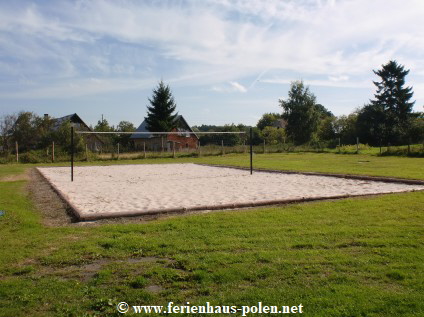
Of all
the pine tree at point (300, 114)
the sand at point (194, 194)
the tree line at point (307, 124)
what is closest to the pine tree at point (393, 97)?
the tree line at point (307, 124)

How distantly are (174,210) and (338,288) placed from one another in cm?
384

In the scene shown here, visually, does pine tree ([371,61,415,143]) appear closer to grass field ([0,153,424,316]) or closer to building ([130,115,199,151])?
building ([130,115,199,151])

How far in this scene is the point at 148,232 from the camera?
16.6ft

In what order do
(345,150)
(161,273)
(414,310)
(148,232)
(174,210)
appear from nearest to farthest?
(414,310)
(161,273)
(148,232)
(174,210)
(345,150)

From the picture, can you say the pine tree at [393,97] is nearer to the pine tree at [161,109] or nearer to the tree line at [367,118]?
the tree line at [367,118]

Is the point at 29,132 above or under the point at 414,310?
above

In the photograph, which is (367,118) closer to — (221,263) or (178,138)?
(178,138)

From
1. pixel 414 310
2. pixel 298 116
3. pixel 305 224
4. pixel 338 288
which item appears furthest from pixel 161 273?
pixel 298 116

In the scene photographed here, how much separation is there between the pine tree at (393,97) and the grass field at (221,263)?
41082mm

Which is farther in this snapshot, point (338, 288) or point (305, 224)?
point (305, 224)

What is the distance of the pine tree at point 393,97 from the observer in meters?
42.8

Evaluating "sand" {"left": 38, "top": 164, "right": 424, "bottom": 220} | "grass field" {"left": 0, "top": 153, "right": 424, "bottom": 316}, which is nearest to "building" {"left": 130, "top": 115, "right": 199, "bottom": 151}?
"sand" {"left": 38, "top": 164, "right": 424, "bottom": 220}

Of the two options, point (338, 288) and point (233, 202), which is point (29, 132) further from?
point (338, 288)

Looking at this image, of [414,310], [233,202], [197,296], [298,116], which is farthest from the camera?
[298,116]
